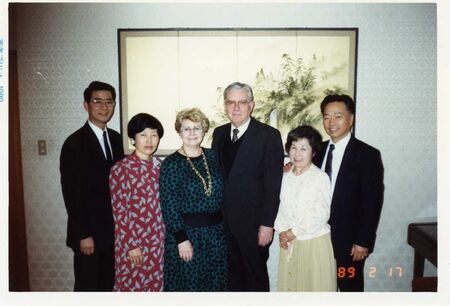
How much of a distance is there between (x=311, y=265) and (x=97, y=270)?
4.52ft

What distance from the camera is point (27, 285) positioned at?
237 cm

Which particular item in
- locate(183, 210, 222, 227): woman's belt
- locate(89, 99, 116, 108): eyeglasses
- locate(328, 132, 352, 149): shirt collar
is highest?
locate(89, 99, 116, 108): eyeglasses

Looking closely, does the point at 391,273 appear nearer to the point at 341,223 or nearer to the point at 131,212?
the point at 341,223

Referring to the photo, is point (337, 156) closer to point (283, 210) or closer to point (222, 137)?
point (283, 210)

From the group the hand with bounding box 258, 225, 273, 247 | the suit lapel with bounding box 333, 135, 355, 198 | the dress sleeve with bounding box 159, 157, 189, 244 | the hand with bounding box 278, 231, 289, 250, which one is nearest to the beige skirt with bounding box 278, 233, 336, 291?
the hand with bounding box 278, 231, 289, 250

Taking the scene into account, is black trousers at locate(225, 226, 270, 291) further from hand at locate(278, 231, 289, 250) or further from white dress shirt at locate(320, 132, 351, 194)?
white dress shirt at locate(320, 132, 351, 194)

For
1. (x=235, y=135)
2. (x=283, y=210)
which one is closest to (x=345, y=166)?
(x=283, y=210)

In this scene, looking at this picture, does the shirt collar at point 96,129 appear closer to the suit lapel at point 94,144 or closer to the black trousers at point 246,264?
the suit lapel at point 94,144

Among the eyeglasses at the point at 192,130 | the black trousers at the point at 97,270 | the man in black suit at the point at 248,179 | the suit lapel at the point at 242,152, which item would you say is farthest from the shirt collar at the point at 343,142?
the black trousers at the point at 97,270

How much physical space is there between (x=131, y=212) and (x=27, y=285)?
1370 millimetres

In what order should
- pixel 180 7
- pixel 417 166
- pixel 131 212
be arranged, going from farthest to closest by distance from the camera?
1. pixel 417 166
2. pixel 180 7
3. pixel 131 212

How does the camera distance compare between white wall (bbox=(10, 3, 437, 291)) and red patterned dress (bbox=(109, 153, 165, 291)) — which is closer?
red patterned dress (bbox=(109, 153, 165, 291))

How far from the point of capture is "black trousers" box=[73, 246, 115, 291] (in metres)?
2.02

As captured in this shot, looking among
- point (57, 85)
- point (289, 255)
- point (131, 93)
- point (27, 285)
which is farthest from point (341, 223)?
point (27, 285)
